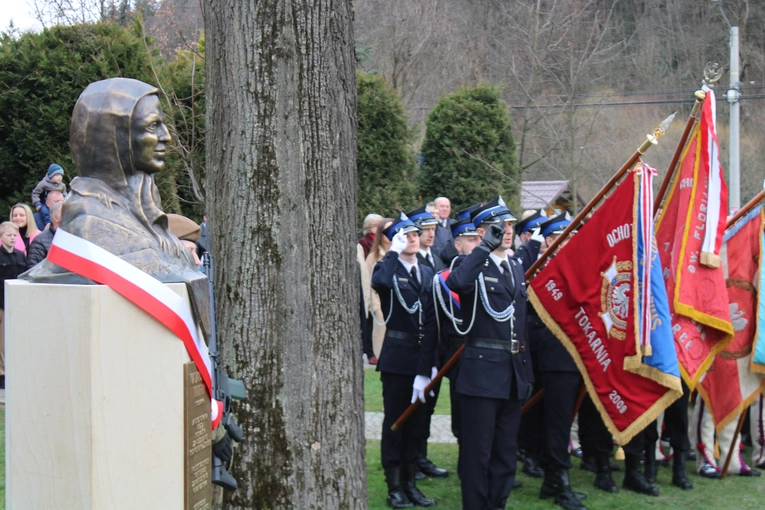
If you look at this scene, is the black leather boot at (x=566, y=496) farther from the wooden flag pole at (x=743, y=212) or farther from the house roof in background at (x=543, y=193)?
the house roof in background at (x=543, y=193)

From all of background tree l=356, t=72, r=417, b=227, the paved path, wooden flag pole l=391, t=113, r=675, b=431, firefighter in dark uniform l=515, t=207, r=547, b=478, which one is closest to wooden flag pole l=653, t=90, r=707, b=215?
wooden flag pole l=391, t=113, r=675, b=431

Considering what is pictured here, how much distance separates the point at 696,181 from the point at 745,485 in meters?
2.36

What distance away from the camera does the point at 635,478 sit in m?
6.70

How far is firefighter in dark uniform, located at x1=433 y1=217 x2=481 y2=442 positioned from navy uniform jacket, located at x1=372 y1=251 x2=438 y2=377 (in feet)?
0.46

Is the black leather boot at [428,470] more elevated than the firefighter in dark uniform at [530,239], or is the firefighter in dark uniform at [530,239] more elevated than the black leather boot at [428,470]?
the firefighter in dark uniform at [530,239]

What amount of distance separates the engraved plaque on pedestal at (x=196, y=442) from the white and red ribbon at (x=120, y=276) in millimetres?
197

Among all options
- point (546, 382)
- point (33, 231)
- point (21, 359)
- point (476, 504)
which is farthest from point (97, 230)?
point (33, 231)

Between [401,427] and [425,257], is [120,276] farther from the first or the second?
[425,257]

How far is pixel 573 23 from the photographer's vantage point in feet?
55.0

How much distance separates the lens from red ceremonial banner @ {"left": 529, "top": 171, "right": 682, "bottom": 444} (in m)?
5.94

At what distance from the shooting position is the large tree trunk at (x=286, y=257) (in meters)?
4.11

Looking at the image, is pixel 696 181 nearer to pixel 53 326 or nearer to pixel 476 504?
pixel 476 504

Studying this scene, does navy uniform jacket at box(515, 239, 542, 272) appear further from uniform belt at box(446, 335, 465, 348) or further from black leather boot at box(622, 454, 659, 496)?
black leather boot at box(622, 454, 659, 496)

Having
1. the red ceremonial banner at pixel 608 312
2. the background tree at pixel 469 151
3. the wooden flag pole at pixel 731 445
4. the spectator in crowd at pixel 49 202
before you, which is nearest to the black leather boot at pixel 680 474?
the wooden flag pole at pixel 731 445
